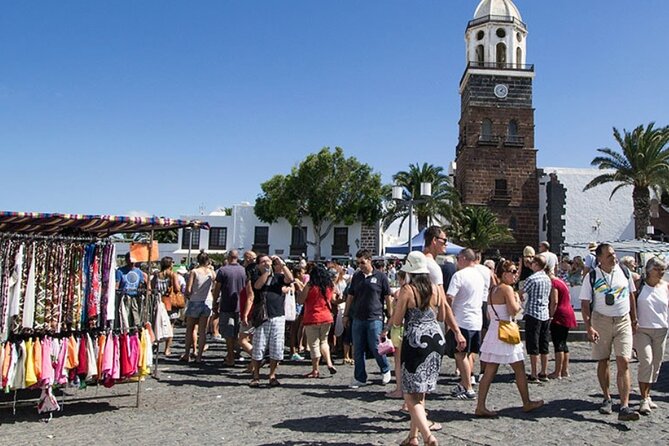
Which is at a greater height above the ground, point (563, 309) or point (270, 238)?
point (270, 238)

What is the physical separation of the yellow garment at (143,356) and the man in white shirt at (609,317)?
500 centimetres

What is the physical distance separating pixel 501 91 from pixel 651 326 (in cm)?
3601

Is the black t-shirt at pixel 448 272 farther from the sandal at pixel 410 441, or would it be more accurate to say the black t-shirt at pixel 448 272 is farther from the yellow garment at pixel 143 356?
the yellow garment at pixel 143 356

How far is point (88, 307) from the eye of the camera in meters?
6.58

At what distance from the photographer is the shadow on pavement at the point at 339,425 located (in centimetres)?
554

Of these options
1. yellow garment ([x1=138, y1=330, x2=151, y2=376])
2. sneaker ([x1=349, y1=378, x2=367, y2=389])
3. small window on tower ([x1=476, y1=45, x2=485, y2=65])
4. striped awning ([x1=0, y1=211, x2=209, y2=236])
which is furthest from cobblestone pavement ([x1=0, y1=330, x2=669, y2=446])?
small window on tower ([x1=476, y1=45, x2=485, y2=65])

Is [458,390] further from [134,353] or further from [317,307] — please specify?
[134,353]

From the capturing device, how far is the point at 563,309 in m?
8.26

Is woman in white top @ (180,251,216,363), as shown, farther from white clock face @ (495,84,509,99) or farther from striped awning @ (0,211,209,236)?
white clock face @ (495,84,509,99)

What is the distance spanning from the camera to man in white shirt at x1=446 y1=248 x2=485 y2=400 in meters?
6.62

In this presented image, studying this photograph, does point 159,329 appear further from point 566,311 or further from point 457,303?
point 566,311

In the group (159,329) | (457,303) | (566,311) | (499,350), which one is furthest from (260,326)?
(566,311)

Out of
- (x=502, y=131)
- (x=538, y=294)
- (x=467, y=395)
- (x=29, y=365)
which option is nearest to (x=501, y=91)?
(x=502, y=131)

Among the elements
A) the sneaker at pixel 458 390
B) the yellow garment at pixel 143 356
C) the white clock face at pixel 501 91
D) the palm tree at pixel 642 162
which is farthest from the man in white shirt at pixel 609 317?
the white clock face at pixel 501 91
